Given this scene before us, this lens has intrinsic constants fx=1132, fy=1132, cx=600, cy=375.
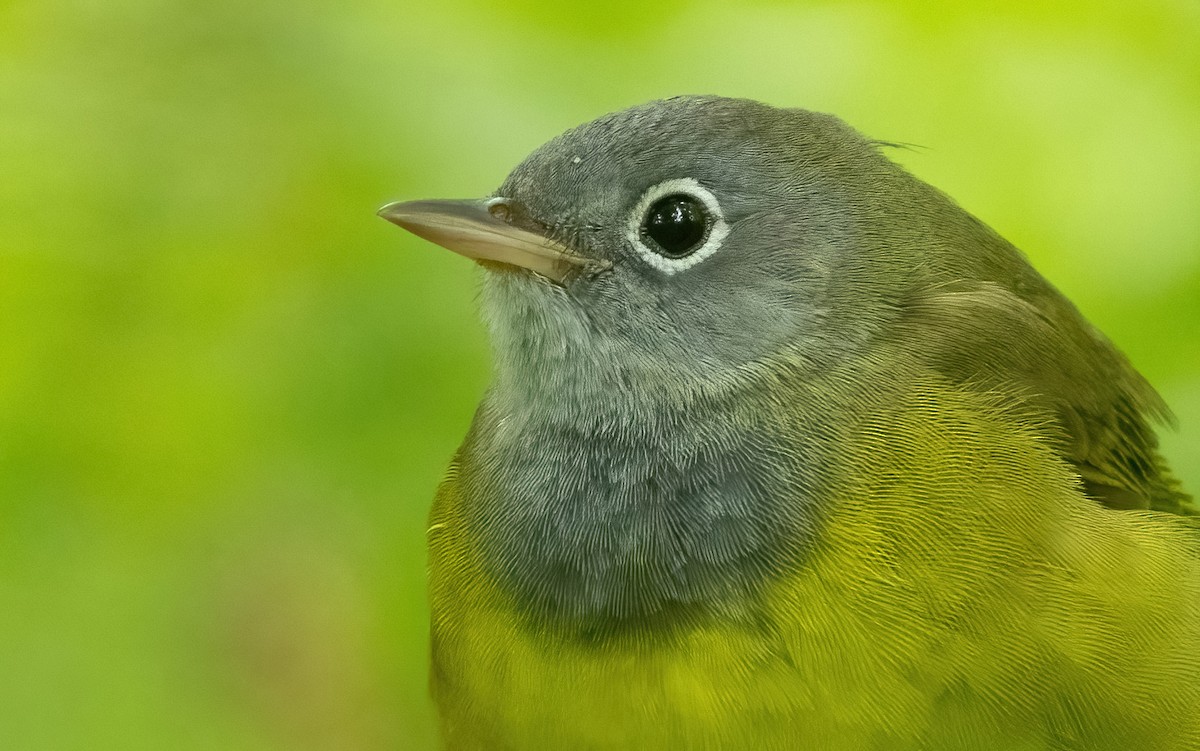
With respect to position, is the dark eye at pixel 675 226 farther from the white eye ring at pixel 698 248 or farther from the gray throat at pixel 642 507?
the gray throat at pixel 642 507

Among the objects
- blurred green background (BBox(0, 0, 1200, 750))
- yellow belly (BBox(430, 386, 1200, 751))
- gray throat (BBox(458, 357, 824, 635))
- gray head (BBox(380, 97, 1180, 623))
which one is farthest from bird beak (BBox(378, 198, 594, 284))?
blurred green background (BBox(0, 0, 1200, 750))

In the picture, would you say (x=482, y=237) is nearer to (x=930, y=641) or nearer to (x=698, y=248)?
(x=698, y=248)

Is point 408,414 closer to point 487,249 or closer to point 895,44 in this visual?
point 487,249

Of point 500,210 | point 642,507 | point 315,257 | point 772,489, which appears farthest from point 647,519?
point 315,257

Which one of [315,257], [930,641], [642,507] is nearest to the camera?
[930,641]

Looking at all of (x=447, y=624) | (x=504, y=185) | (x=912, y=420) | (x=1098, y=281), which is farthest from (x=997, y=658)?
(x=1098, y=281)

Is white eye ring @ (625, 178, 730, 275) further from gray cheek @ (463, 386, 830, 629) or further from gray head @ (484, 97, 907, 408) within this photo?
gray cheek @ (463, 386, 830, 629)

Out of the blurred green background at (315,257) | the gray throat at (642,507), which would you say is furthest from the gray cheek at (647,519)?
the blurred green background at (315,257)
